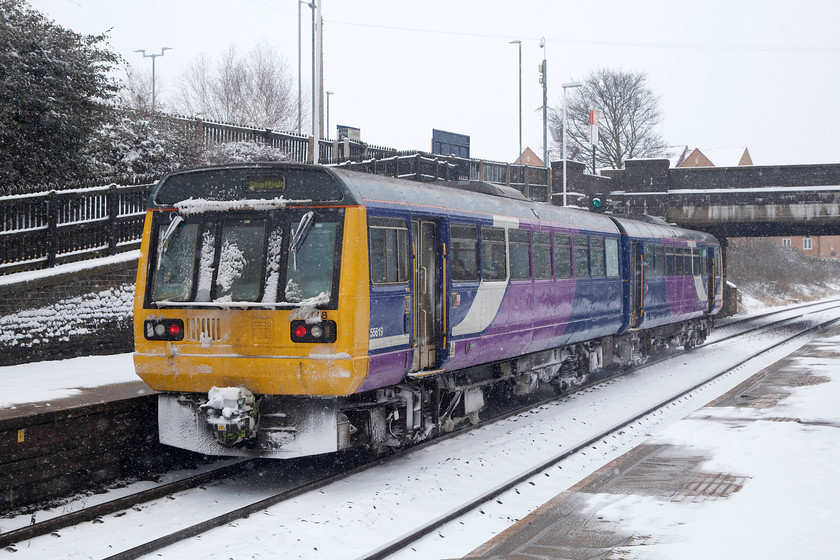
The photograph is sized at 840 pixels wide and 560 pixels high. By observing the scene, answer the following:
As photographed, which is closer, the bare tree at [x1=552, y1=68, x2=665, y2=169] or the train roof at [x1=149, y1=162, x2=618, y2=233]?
the train roof at [x1=149, y1=162, x2=618, y2=233]

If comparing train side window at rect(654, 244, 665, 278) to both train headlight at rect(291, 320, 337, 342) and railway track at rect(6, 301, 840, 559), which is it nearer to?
railway track at rect(6, 301, 840, 559)

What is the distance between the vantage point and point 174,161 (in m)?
20.1

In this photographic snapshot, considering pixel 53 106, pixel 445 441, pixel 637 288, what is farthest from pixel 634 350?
pixel 53 106

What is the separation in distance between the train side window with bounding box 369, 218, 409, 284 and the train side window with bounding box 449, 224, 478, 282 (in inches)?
38.8

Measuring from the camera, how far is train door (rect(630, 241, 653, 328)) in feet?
55.6

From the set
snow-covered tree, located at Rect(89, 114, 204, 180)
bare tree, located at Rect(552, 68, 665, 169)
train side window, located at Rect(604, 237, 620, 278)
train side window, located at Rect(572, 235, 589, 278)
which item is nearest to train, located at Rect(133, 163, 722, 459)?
train side window, located at Rect(572, 235, 589, 278)

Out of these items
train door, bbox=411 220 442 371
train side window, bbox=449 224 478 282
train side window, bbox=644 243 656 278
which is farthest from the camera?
train side window, bbox=644 243 656 278

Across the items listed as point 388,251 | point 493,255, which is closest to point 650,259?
point 493,255

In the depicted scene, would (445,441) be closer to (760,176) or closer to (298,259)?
(298,259)

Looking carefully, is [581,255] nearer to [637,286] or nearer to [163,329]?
[637,286]

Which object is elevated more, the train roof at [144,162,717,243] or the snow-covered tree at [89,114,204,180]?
the snow-covered tree at [89,114,204,180]

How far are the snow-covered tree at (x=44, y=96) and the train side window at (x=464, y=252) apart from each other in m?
9.26

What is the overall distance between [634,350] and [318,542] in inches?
498

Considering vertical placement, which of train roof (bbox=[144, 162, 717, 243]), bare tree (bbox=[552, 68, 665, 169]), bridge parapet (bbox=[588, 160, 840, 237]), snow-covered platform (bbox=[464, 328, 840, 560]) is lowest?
snow-covered platform (bbox=[464, 328, 840, 560])
